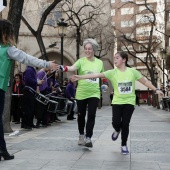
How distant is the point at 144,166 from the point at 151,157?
2.57 feet

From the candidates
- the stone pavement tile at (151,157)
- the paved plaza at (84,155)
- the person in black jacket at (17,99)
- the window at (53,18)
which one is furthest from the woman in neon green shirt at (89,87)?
the window at (53,18)

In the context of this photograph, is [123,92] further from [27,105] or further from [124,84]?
[27,105]

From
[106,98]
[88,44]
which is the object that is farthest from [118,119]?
[106,98]

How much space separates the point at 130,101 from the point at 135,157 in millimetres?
1008

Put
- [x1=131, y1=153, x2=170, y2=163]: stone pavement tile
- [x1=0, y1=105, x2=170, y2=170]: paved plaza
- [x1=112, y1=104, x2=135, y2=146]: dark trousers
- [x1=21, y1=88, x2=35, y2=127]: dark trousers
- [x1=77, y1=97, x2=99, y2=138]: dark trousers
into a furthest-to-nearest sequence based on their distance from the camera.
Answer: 1. [x1=21, y1=88, x2=35, y2=127]: dark trousers
2. [x1=77, y1=97, x2=99, y2=138]: dark trousers
3. [x1=112, y1=104, x2=135, y2=146]: dark trousers
4. [x1=131, y1=153, x2=170, y2=163]: stone pavement tile
5. [x1=0, y1=105, x2=170, y2=170]: paved plaza

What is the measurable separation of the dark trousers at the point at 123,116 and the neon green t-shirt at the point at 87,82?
524 mm

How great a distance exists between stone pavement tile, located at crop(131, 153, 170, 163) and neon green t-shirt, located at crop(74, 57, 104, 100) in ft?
4.38

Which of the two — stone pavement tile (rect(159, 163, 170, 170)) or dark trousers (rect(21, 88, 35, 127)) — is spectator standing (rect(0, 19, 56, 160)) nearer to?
stone pavement tile (rect(159, 163, 170, 170))

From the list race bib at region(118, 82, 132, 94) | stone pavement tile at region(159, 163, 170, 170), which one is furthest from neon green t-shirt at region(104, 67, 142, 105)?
stone pavement tile at region(159, 163, 170, 170)

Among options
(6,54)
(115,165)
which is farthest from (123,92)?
(6,54)

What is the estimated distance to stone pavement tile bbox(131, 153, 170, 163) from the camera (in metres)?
6.13

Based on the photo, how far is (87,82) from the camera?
7344mm

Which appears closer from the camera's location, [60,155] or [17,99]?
[60,155]

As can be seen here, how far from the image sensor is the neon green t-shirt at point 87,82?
24.1 ft
